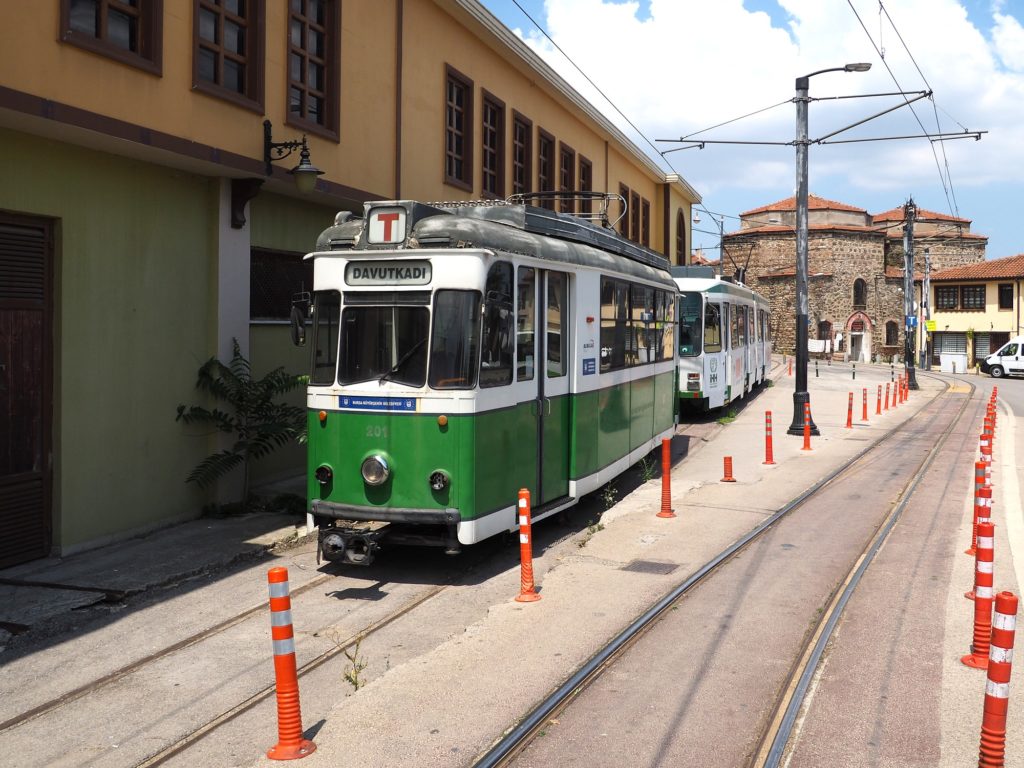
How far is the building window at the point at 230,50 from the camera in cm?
1152

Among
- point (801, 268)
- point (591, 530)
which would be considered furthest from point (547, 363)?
point (801, 268)

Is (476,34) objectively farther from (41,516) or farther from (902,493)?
(41,516)

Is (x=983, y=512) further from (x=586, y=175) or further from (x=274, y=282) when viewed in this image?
(x=586, y=175)

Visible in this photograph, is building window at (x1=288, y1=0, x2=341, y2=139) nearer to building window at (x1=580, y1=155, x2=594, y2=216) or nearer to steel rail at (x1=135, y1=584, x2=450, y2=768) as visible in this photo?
steel rail at (x1=135, y1=584, x2=450, y2=768)

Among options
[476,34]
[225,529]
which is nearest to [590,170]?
[476,34]

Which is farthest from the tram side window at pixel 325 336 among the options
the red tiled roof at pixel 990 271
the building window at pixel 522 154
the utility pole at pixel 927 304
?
the red tiled roof at pixel 990 271

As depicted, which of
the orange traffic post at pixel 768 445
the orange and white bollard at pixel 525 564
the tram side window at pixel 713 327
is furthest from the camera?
the tram side window at pixel 713 327

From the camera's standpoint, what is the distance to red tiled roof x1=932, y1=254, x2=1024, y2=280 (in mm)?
58438

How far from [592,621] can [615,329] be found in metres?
5.17

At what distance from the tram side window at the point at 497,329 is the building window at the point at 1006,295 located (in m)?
58.4

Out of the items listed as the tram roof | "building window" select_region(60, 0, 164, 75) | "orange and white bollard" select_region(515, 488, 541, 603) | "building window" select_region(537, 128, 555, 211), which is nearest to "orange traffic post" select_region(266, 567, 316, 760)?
"orange and white bollard" select_region(515, 488, 541, 603)

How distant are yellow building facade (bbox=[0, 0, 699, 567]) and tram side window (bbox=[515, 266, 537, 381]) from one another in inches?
170

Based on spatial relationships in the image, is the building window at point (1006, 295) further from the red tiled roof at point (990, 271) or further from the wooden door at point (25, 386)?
the wooden door at point (25, 386)

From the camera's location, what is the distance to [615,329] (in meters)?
12.0
